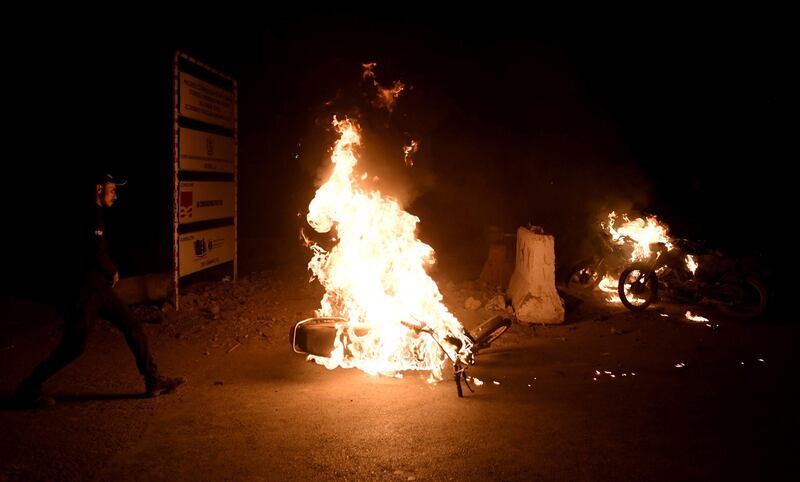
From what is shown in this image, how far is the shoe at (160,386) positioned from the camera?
619 centimetres

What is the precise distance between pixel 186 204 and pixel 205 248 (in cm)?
101

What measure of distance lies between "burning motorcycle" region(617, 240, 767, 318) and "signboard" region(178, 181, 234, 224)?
25.9 ft

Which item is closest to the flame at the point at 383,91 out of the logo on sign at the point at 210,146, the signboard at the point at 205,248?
the logo on sign at the point at 210,146

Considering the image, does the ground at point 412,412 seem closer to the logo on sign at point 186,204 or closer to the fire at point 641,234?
the logo on sign at point 186,204

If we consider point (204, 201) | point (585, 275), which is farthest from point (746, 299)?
point (204, 201)

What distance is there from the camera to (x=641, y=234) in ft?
40.7

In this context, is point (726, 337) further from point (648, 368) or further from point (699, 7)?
point (699, 7)

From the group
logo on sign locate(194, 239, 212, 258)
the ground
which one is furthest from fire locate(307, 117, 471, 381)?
logo on sign locate(194, 239, 212, 258)

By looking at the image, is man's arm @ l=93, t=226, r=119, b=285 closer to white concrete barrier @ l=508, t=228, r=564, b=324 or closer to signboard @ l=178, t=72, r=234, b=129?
signboard @ l=178, t=72, r=234, b=129

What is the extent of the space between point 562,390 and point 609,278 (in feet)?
24.3

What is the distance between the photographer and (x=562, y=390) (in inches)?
257

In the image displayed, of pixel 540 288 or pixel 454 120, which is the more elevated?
pixel 454 120

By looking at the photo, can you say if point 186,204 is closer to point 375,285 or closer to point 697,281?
point 375,285

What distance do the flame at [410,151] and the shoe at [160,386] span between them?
10.3 meters
